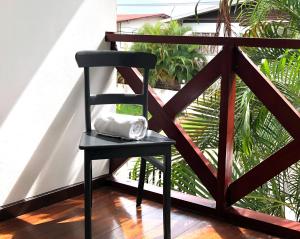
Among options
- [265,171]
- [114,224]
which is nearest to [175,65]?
[265,171]

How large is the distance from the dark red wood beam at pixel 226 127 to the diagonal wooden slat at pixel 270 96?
0.06 m

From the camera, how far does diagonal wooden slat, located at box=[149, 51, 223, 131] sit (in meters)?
2.51

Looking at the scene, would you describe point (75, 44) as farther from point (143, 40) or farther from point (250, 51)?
point (250, 51)

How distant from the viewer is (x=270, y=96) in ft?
7.57

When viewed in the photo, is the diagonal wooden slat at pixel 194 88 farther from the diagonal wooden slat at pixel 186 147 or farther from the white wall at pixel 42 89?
the white wall at pixel 42 89

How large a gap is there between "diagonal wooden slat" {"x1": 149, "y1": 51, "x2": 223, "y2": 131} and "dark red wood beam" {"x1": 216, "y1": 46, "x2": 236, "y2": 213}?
0.06 m

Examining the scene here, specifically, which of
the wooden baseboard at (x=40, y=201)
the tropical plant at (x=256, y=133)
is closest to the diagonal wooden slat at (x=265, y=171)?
the tropical plant at (x=256, y=133)

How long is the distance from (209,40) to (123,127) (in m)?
0.73

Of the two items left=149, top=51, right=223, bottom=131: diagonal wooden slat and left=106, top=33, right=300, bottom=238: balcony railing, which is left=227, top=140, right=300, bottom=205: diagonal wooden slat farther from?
left=149, top=51, right=223, bottom=131: diagonal wooden slat

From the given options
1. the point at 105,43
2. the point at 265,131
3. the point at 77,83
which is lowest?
the point at 265,131

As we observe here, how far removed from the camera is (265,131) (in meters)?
2.77

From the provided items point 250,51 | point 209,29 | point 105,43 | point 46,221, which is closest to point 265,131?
point 250,51

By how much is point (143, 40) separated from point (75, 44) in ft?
1.39

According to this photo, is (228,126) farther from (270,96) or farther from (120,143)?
(120,143)
